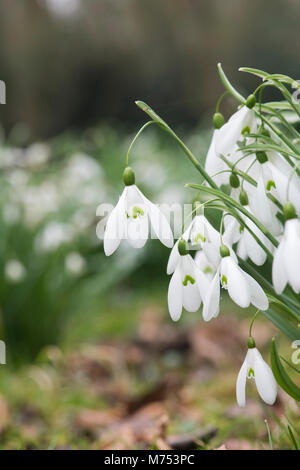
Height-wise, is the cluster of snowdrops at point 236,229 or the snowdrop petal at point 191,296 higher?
the cluster of snowdrops at point 236,229

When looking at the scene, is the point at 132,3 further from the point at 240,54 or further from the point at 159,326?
the point at 159,326

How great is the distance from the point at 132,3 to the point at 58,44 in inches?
53.7

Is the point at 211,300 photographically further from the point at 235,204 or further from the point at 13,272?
the point at 13,272

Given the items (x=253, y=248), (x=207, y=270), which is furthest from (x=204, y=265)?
(x=253, y=248)

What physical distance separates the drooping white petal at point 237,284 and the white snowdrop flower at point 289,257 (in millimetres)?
45

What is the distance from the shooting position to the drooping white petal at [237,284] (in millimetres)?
833

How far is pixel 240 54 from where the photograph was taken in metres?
9.06

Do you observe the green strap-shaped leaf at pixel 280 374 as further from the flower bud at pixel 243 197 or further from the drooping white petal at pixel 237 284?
the flower bud at pixel 243 197

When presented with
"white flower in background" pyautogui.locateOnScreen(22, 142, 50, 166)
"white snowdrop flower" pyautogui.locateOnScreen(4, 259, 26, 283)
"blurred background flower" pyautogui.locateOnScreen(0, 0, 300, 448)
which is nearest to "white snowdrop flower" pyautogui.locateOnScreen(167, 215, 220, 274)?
"blurred background flower" pyautogui.locateOnScreen(0, 0, 300, 448)

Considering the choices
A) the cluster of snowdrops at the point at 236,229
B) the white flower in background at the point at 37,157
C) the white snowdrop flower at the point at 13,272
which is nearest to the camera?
the cluster of snowdrops at the point at 236,229

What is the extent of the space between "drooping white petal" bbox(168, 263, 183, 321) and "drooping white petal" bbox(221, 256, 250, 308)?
0.31ft

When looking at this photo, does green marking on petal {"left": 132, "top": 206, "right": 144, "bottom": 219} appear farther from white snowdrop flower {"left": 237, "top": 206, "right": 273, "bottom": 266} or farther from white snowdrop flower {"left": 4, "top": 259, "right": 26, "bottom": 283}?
white snowdrop flower {"left": 4, "top": 259, "right": 26, "bottom": 283}

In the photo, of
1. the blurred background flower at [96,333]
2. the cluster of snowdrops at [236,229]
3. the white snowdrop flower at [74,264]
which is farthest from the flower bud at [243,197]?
the white snowdrop flower at [74,264]

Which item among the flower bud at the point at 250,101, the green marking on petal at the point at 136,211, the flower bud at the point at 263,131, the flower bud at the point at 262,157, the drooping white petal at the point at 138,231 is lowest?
the drooping white petal at the point at 138,231
